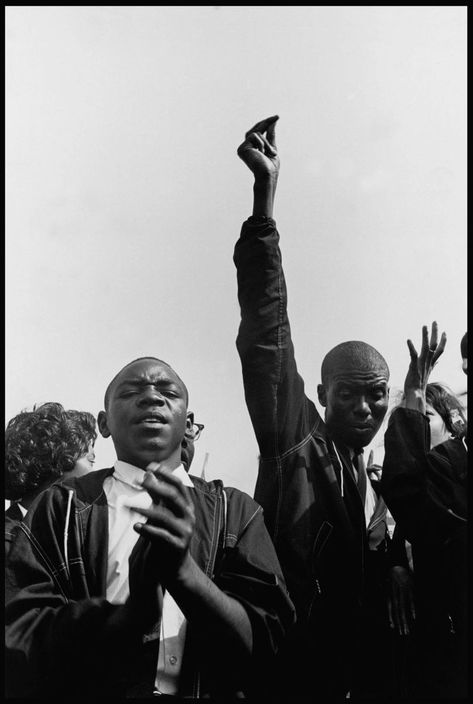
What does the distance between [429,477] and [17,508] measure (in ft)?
4.95

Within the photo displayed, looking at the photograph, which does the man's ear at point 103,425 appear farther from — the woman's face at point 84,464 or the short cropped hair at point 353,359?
the short cropped hair at point 353,359

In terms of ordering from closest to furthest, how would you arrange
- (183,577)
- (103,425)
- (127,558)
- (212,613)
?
(183,577) < (212,613) < (127,558) < (103,425)

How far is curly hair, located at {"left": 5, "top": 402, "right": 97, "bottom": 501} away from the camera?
3771 mm

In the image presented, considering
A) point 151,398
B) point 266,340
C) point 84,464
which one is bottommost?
point 84,464

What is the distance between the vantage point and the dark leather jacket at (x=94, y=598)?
9.63 ft

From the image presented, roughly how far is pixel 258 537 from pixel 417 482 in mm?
651

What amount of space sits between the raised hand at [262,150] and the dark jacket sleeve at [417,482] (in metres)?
0.98

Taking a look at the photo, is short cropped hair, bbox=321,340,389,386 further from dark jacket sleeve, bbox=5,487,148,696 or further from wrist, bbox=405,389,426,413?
dark jacket sleeve, bbox=5,487,148,696

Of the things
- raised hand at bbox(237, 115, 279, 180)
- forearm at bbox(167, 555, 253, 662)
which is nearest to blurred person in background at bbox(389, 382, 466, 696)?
forearm at bbox(167, 555, 253, 662)

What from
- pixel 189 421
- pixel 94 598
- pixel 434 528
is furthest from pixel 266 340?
pixel 94 598

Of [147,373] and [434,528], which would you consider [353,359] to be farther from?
[147,373]

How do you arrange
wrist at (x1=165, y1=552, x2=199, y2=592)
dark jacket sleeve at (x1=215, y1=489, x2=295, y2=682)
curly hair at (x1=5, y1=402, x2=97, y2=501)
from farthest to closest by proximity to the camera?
curly hair at (x1=5, y1=402, x2=97, y2=501) → dark jacket sleeve at (x1=215, y1=489, x2=295, y2=682) → wrist at (x1=165, y1=552, x2=199, y2=592)

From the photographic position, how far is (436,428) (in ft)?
12.9

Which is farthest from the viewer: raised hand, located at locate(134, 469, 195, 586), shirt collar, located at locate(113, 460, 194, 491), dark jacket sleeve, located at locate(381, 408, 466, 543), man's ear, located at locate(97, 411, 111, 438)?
man's ear, located at locate(97, 411, 111, 438)
